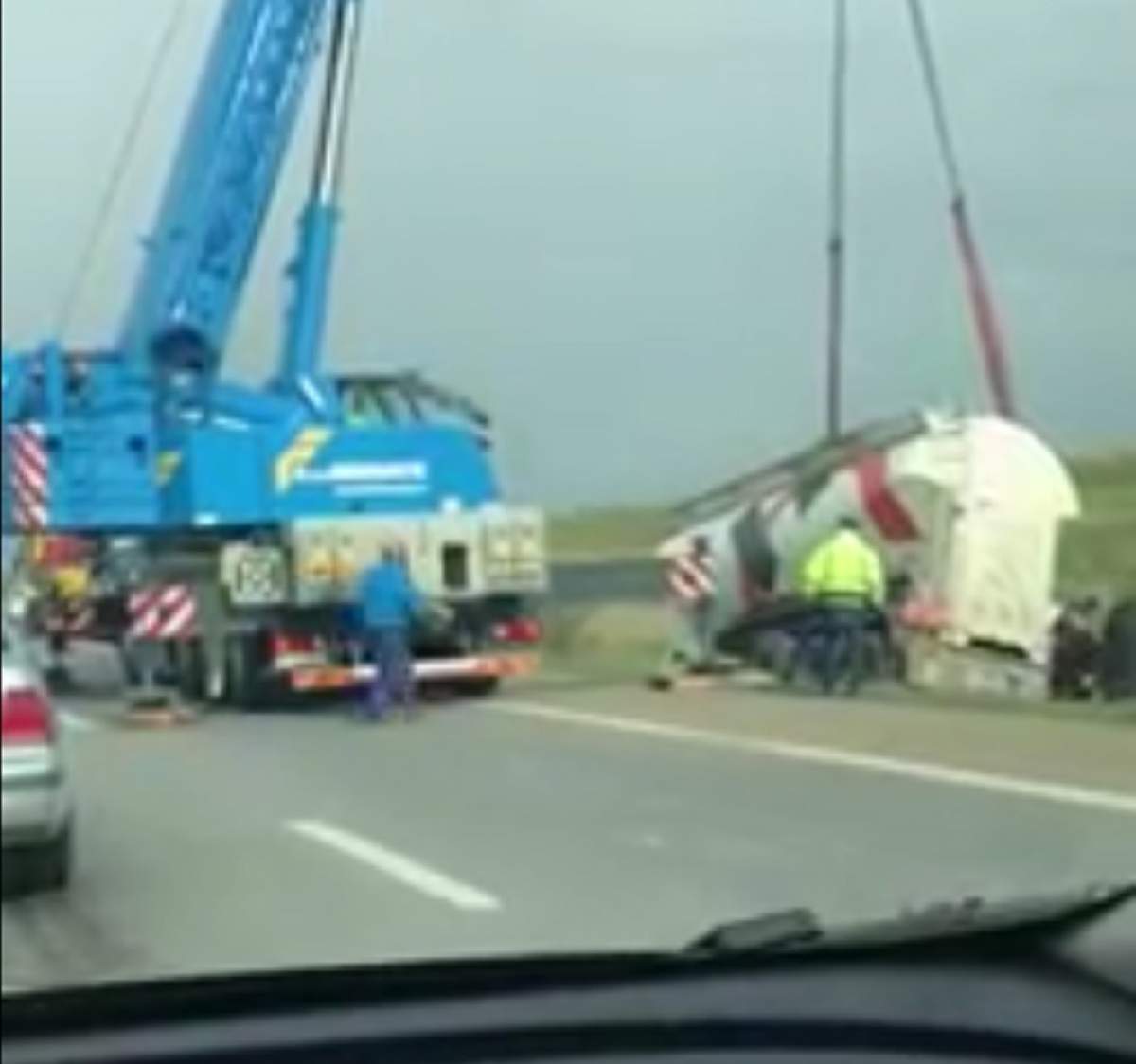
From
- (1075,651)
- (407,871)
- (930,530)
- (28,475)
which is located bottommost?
(407,871)

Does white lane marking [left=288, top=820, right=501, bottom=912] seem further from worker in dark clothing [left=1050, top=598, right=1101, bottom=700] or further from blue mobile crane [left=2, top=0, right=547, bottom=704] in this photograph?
worker in dark clothing [left=1050, top=598, right=1101, bottom=700]

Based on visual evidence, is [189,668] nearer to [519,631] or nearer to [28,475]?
[519,631]

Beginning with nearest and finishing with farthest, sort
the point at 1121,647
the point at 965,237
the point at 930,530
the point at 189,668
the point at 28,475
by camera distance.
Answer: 1. the point at 28,475
2. the point at 965,237
3. the point at 189,668
4. the point at 1121,647
5. the point at 930,530

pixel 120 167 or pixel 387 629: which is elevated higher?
pixel 120 167

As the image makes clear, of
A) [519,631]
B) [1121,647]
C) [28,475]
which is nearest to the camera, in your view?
[28,475]

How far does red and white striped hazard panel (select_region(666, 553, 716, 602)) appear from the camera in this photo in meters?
3.24

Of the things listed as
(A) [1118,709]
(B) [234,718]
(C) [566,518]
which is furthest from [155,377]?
(A) [1118,709]

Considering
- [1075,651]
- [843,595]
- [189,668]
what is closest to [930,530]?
[843,595]

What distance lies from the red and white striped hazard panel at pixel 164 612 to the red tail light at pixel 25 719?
13.7 inches

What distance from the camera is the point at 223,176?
2.55 m

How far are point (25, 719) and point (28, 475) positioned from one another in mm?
225

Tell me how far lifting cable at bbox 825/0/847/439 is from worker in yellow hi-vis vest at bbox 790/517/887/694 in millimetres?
279

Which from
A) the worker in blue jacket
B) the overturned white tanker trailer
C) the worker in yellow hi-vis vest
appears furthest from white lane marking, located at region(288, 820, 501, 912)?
the worker in yellow hi-vis vest

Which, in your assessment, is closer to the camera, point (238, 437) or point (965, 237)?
point (238, 437)
